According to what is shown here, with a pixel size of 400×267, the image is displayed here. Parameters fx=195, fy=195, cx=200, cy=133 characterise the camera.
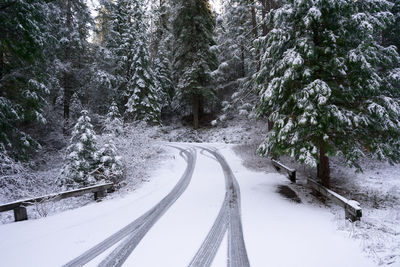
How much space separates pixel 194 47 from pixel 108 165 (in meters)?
19.2

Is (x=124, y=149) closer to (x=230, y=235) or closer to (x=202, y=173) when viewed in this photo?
(x=202, y=173)

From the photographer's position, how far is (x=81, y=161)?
29.6 ft

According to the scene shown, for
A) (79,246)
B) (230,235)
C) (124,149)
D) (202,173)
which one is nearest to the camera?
(79,246)

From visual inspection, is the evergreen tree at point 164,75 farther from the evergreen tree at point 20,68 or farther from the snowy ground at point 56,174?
the evergreen tree at point 20,68

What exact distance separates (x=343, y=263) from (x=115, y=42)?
26.0m

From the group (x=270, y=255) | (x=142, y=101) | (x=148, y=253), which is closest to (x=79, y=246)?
(x=148, y=253)

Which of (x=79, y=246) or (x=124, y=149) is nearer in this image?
(x=79, y=246)

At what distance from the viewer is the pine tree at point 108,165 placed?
9.12m

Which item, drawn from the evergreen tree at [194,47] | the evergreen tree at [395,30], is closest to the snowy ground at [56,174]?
the evergreen tree at [194,47]

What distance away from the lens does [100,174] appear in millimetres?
9000

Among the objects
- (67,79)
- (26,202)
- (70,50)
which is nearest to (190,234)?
(26,202)

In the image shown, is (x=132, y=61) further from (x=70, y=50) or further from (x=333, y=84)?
(x=333, y=84)

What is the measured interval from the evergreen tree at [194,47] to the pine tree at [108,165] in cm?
1488

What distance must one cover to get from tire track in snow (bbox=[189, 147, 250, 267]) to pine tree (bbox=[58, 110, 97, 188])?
612cm
